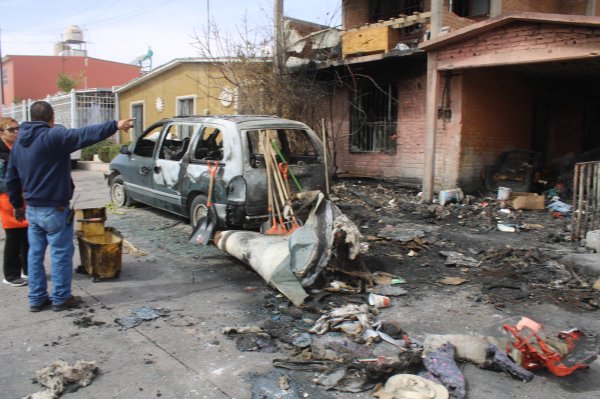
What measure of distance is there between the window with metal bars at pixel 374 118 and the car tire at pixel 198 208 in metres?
6.33

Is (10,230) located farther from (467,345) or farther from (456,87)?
(456,87)

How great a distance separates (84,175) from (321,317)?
14202mm

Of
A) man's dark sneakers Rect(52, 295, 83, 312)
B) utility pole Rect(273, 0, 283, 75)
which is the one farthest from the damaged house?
man's dark sneakers Rect(52, 295, 83, 312)

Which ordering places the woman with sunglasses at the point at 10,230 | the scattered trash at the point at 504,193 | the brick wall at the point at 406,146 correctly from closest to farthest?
1. the woman with sunglasses at the point at 10,230
2. the scattered trash at the point at 504,193
3. the brick wall at the point at 406,146

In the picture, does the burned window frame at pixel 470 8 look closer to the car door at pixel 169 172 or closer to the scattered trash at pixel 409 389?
the car door at pixel 169 172

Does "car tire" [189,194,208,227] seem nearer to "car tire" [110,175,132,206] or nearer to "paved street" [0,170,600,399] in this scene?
"paved street" [0,170,600,399]

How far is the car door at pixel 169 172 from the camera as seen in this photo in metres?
6.93

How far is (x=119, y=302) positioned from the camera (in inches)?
174

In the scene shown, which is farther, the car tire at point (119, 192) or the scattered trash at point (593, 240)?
the car tire at point (119, 192)

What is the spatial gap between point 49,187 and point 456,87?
8324 mm

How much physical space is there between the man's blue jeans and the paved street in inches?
7.0

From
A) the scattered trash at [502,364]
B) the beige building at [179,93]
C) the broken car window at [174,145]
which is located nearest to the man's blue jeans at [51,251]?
the broken car window at [174,145]

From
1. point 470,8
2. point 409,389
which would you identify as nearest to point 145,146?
point 409,389

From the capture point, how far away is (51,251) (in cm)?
412
